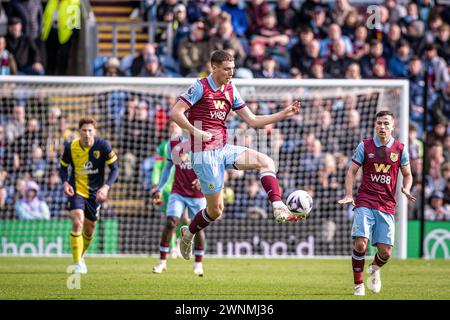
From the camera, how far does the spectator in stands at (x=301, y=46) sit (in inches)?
850

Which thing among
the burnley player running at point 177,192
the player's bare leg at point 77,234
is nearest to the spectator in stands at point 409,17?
the burnley player running at point 177,192

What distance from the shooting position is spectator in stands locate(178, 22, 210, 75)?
2133 cm

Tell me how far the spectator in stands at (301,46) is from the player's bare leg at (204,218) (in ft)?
33.5

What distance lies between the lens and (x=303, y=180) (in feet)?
65.7

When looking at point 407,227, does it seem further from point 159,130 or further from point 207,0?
point 207,0

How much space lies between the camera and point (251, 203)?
19.5 m

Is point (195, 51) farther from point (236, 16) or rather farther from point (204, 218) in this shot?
point (204, 218)

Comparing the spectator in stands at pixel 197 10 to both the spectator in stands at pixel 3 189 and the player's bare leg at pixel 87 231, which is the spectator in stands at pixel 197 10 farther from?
the player's bare leg at pixel 87 231

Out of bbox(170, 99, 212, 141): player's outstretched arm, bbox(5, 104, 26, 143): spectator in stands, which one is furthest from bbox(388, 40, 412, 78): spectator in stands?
bbox(170, 99, 212, 141): player's outstretched arm

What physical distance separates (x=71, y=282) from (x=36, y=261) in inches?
192

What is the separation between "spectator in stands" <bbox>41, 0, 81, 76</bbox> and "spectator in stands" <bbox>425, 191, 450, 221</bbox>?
8.47 metres

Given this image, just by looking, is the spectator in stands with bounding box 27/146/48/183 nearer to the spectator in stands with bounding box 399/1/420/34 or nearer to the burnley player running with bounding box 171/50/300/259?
the spectator in stands with bounding box 399/1/420/34

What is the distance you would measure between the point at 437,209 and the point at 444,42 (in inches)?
186

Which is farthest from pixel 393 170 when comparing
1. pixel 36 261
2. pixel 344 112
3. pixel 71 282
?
pixel 344 112
